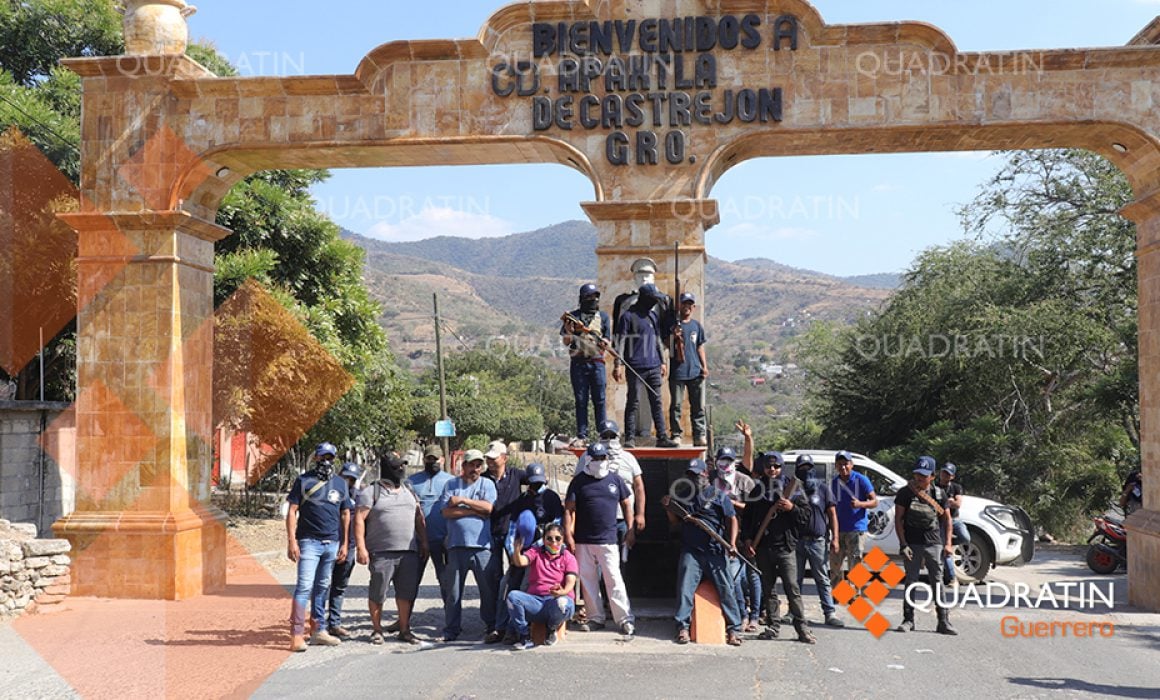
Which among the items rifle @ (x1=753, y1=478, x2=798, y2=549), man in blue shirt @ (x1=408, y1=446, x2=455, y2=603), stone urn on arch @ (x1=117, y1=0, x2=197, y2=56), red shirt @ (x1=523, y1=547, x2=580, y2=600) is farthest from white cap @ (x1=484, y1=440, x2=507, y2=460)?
stone urn on arch @ (x1=117, y1=0, x2=197, y2=56)

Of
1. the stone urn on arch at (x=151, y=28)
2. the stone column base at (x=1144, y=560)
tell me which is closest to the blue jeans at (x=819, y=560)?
the stone column base at (x=1144, y=560)

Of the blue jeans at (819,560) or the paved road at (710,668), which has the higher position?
the blue jeans at (819,560)

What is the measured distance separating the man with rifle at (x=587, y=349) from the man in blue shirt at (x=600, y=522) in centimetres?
110

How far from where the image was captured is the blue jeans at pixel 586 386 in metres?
11.1

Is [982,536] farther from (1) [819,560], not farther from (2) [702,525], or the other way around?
(2) [702,525]

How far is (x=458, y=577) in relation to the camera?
9.90 m

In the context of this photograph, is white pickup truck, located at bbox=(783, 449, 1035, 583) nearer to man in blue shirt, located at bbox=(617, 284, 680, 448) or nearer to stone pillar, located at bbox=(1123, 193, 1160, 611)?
stone pillar, located at bbox=(1123, 193, 1160, 611)

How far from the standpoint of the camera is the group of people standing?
11.1 m

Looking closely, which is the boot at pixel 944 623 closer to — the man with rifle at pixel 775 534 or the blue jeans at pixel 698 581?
the man with rifle at pixel 775 534

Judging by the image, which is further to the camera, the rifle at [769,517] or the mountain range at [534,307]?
the mountain range at [534,307]

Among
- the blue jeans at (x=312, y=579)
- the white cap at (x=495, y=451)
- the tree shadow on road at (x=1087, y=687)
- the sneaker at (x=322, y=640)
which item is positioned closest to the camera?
the tree shadow on road at (x=1087, y=687)

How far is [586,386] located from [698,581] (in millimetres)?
2436

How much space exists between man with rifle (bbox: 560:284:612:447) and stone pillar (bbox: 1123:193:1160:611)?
19.6 ft

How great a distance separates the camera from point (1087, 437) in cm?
2325
